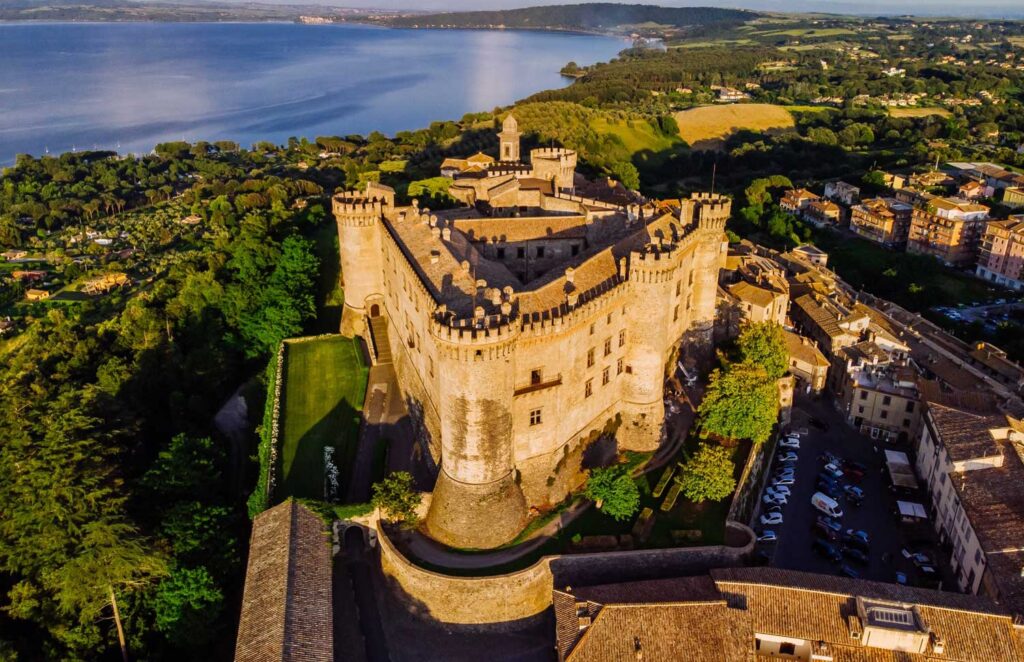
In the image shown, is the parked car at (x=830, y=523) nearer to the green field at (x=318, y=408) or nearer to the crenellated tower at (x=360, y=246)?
the green field at (x=318, y=408)

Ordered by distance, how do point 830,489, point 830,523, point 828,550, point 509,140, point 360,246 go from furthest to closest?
point 509,140 < point 360,246 < point 830,489 < point 830,523 < point 828,550

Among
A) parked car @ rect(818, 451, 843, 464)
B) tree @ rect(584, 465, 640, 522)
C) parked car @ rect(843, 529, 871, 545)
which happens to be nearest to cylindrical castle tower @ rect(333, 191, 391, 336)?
tree @ rect(584, 465, 640, 522)

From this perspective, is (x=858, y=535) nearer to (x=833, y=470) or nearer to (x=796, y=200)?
(x=833, y=470)

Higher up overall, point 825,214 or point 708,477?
point 708,477

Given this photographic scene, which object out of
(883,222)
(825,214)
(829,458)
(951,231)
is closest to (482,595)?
(829,458)

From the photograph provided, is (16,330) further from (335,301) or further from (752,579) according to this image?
(752,579)

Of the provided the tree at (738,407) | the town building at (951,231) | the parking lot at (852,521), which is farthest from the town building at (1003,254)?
the tree at (738,407)
